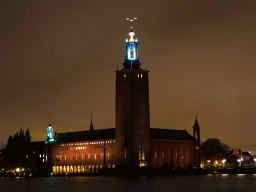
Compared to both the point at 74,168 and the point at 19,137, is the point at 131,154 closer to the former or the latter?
the point at 74,168

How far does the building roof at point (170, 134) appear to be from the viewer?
12886 cm

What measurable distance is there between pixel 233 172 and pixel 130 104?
26244 millimetres

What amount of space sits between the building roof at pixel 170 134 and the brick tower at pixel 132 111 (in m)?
10.8

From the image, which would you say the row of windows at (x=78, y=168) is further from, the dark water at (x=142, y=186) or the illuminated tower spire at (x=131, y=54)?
the dark water at (x=142, y=186)

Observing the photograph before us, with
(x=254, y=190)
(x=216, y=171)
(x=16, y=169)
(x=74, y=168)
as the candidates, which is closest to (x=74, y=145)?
(x=74, y=168)

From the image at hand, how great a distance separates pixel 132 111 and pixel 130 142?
20.4 ft

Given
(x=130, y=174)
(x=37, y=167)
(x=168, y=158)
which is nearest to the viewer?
(x=130, y=174)

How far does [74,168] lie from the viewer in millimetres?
132125

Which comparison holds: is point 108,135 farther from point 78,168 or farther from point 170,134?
point 170,134

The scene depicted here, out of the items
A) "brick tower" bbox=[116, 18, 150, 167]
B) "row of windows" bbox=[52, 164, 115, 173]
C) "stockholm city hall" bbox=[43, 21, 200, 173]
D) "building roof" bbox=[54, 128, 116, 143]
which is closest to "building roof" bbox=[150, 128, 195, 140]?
"stockholm city hall" bbox=[43, 21, 200, 173]

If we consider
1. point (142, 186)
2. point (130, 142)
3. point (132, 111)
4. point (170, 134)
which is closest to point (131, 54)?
point (132, 111)

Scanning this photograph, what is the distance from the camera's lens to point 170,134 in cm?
13475

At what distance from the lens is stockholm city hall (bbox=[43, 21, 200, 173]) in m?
115

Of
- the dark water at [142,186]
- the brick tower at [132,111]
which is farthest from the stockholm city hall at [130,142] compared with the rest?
the dark water at [142,186]
